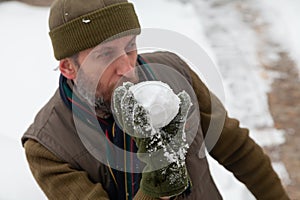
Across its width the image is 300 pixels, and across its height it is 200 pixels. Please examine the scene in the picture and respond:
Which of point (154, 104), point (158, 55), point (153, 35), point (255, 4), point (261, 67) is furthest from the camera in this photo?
point (255, 4)

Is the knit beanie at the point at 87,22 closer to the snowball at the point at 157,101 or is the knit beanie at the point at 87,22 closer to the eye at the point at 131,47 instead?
the eye at the point at 131,47

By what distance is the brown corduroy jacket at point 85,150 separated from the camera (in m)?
1.22

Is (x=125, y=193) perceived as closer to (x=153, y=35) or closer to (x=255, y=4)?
Answer: (x=153, y=35)

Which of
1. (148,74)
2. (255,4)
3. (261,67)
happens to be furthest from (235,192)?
(255,4)

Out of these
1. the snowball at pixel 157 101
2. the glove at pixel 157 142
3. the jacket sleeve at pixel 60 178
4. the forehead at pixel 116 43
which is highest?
the forehead at pixel 116 43

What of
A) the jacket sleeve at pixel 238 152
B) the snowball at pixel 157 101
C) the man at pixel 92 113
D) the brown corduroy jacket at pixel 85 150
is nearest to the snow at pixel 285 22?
the jacket sleeve at pixel 238 152

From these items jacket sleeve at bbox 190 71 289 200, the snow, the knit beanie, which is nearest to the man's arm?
the knit beanie

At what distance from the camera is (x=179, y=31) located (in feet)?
11.2

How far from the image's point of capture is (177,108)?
0.99 meters

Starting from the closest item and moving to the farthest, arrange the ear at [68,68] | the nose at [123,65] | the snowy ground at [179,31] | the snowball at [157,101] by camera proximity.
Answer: the snowball at [157,101] → the nose at [123,65] → the ear at [68,68] → the snowy ground at [179,31]

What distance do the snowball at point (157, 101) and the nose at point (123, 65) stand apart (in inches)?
5.0

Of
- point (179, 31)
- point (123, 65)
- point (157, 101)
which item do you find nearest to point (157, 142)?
point (157, 101)

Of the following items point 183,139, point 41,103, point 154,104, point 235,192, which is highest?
point 154,104

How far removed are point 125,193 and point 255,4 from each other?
279 cm
